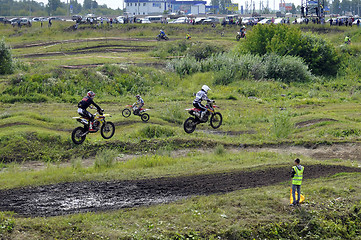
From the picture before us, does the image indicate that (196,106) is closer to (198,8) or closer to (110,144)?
(110,144)

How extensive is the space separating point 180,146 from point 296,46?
30.2m

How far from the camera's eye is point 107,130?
65.7 ft

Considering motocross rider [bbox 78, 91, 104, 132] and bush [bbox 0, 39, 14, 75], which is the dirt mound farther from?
bush [bbox 0, 39, 14, 75]

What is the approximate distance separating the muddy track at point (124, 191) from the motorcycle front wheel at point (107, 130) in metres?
5.12

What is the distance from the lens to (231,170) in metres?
16.7

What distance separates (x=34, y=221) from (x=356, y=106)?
27223 millimetres

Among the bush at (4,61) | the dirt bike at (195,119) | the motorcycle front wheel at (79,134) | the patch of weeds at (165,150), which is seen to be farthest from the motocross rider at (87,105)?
the bush at (4,61)

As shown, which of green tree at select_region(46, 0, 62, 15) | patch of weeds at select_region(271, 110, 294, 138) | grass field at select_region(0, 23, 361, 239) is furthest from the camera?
green tree at select_region(46, 0, 62, 15)

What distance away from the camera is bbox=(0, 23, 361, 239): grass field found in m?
12.1

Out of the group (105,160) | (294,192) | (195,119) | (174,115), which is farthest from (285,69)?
(294,192)

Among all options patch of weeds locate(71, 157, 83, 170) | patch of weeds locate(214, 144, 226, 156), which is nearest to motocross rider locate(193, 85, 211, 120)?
patch of weeds locate(214, 144, 226, 156)

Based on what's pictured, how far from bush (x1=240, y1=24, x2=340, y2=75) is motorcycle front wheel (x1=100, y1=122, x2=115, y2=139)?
95.5 feet

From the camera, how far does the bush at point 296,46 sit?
46.3 metres

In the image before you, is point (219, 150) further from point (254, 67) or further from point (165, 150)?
point (254, 67)
